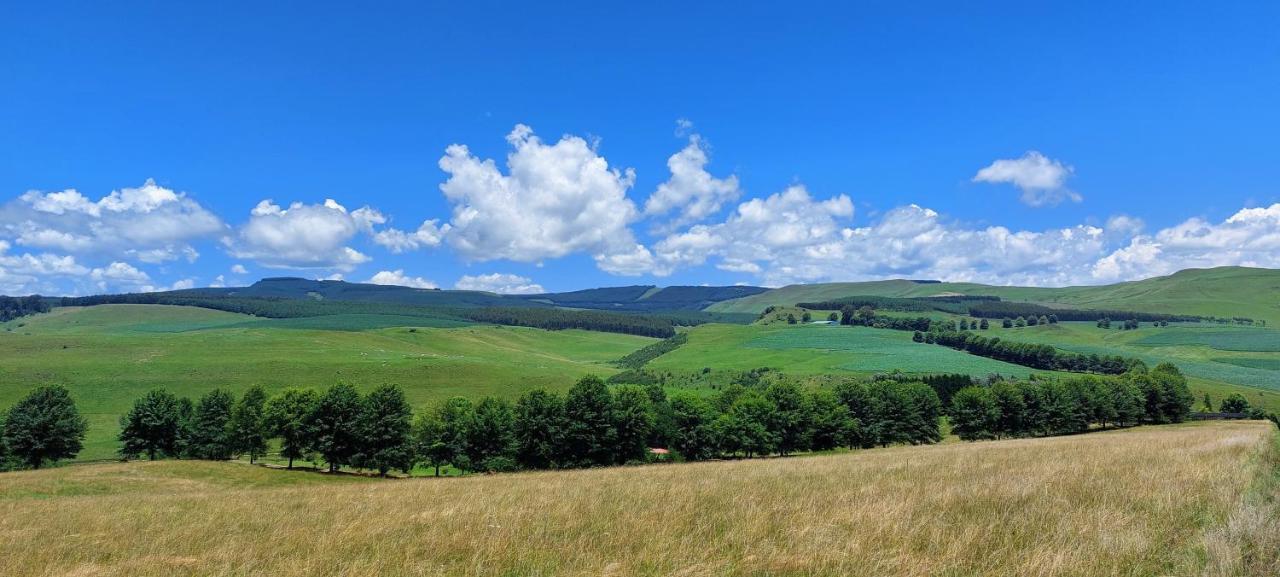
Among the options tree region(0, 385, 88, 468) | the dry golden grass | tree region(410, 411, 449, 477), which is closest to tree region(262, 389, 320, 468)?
tree region(410, 411, 449, 477)

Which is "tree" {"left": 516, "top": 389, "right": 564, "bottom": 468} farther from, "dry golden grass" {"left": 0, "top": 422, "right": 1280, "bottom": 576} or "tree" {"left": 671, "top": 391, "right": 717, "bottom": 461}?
"dry golden grass" {"left": 0, "top": 422, "right": 1280, "bottom": 576}

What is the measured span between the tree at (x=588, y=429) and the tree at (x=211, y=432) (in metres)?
43.8

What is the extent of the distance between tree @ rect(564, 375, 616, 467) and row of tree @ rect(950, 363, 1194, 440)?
60108mm

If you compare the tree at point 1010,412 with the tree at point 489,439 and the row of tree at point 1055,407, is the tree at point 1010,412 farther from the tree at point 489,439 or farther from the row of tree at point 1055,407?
the tree at point 489,439

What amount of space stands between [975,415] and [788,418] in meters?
34.5

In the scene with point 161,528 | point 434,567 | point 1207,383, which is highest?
point 434,567

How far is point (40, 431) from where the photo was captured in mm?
70812

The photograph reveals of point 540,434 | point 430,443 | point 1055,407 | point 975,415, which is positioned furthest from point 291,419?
point 1055,407

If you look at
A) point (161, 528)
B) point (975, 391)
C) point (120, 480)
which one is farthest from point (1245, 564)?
point (975, 391)

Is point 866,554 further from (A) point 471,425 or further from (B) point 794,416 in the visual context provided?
(B) point 794,416

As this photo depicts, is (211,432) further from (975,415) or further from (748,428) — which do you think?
(975,415)

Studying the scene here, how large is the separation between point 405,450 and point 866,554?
73.6 meters

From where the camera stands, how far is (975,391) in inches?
4016

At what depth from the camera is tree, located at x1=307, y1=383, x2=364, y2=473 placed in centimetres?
7006
